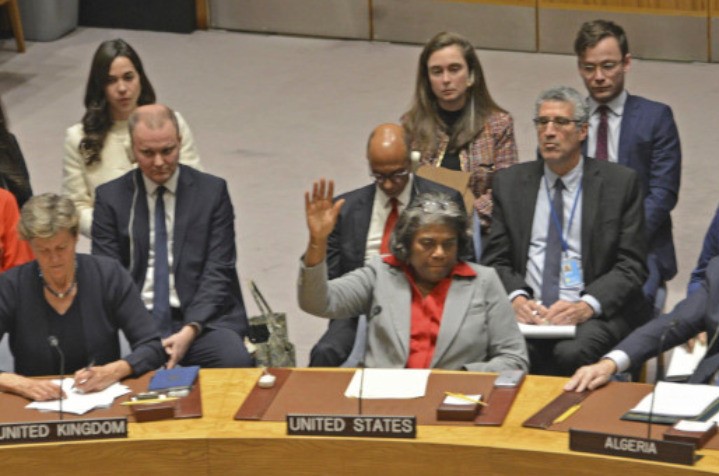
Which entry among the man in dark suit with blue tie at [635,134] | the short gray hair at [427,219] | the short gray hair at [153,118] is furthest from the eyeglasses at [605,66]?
the short gray hair at [153,118]

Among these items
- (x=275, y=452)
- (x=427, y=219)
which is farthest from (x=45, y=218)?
(x=427, y=219)

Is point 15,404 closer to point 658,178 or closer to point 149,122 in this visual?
point 149,122

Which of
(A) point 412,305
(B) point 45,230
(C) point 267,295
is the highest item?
(B) point 45,230

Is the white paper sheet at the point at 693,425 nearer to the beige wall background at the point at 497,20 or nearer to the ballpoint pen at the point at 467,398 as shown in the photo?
the ballpoint pen at the point at 467,398

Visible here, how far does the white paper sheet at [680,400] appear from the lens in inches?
165

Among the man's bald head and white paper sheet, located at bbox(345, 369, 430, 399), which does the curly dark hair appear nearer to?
the man's bald head

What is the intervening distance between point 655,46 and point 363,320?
16.0ft

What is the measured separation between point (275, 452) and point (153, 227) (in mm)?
1470

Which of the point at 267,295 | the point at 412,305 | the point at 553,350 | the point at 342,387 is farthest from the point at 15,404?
the point at 267,295

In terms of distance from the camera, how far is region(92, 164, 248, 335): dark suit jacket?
542cm

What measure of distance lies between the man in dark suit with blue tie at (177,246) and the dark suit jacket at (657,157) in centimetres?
156

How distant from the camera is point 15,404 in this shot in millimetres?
4480

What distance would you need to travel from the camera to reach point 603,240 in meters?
5.37

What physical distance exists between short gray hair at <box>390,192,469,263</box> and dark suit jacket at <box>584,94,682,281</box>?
125 cm
